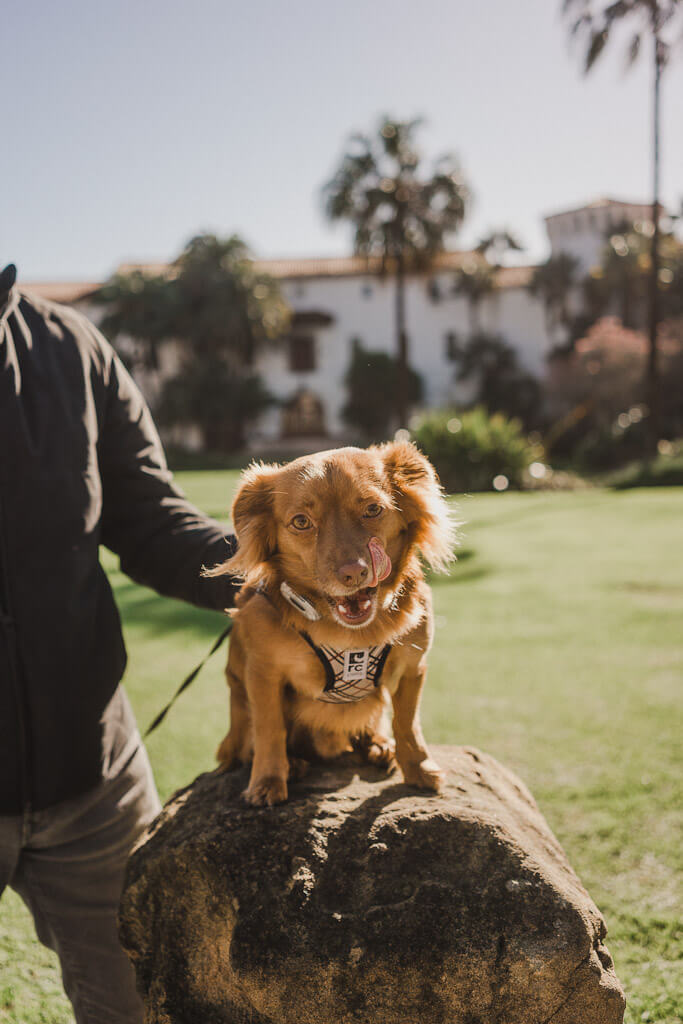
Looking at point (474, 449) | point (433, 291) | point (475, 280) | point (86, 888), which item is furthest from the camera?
point (433, 291)

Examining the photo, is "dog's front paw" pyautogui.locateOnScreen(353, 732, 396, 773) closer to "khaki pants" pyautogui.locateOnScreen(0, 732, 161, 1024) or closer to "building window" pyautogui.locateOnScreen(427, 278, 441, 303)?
"khaki pants" pyautogui.locateOnScreen(0, 732, 161, 1024)

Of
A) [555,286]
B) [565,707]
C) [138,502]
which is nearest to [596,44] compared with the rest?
[555,286]

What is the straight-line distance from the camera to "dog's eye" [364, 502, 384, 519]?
181 centimetres

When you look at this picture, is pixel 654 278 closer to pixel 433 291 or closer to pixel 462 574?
pixel 433 291

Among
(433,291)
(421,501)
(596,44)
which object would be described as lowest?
(421,501)

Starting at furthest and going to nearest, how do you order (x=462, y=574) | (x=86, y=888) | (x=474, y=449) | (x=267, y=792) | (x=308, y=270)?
(x=308, y=270), (x=474, y=449), (x=462, y=574), (x=86, y=888), (x=267, y=792)

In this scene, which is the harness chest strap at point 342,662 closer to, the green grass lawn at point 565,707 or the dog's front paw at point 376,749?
the dog's front paw at point 376,749

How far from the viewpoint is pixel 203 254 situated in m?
33.7

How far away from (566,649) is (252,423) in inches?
1221

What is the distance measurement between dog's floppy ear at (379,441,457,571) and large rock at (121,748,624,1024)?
674 mm

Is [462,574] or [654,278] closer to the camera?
[462,574]

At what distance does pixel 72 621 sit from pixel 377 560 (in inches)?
38.3

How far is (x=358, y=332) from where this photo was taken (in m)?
38.8

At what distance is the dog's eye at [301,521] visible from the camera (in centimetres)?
182
